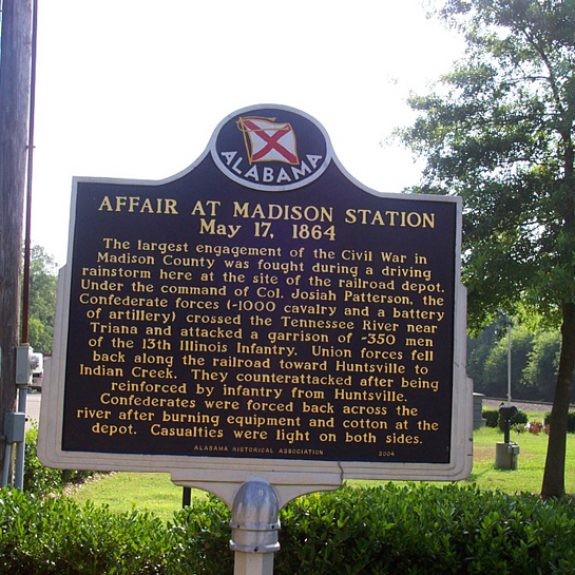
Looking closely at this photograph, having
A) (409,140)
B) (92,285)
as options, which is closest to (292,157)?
(92,285)

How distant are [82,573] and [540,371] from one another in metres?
64.1

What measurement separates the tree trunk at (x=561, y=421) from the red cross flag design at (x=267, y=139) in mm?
8638

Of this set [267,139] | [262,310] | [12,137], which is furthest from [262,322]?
[12,137]

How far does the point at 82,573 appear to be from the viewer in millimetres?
4707

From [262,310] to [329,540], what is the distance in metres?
1.61

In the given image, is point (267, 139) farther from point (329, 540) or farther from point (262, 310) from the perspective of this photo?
point (329, 540)

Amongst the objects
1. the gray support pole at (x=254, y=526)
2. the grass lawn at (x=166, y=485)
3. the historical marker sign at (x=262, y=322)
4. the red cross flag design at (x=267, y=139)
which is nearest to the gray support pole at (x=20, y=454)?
the grass lawn at (x=166, y=485)

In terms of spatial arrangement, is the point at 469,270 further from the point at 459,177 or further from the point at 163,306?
the point at 163,306

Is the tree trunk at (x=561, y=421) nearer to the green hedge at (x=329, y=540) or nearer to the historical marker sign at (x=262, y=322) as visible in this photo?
the green hedge at (x=329, y=540)

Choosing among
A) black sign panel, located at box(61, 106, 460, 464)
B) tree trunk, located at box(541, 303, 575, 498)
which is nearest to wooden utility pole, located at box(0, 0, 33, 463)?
black sign panel, located at box(61, 106, 460, 464)

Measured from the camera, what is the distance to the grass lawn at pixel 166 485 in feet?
33.1

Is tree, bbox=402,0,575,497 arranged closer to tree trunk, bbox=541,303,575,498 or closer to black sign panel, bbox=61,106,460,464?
tree trunk, bbox=541,303,575,498

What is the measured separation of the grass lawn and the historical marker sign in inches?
141

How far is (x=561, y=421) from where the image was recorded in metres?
12.1
